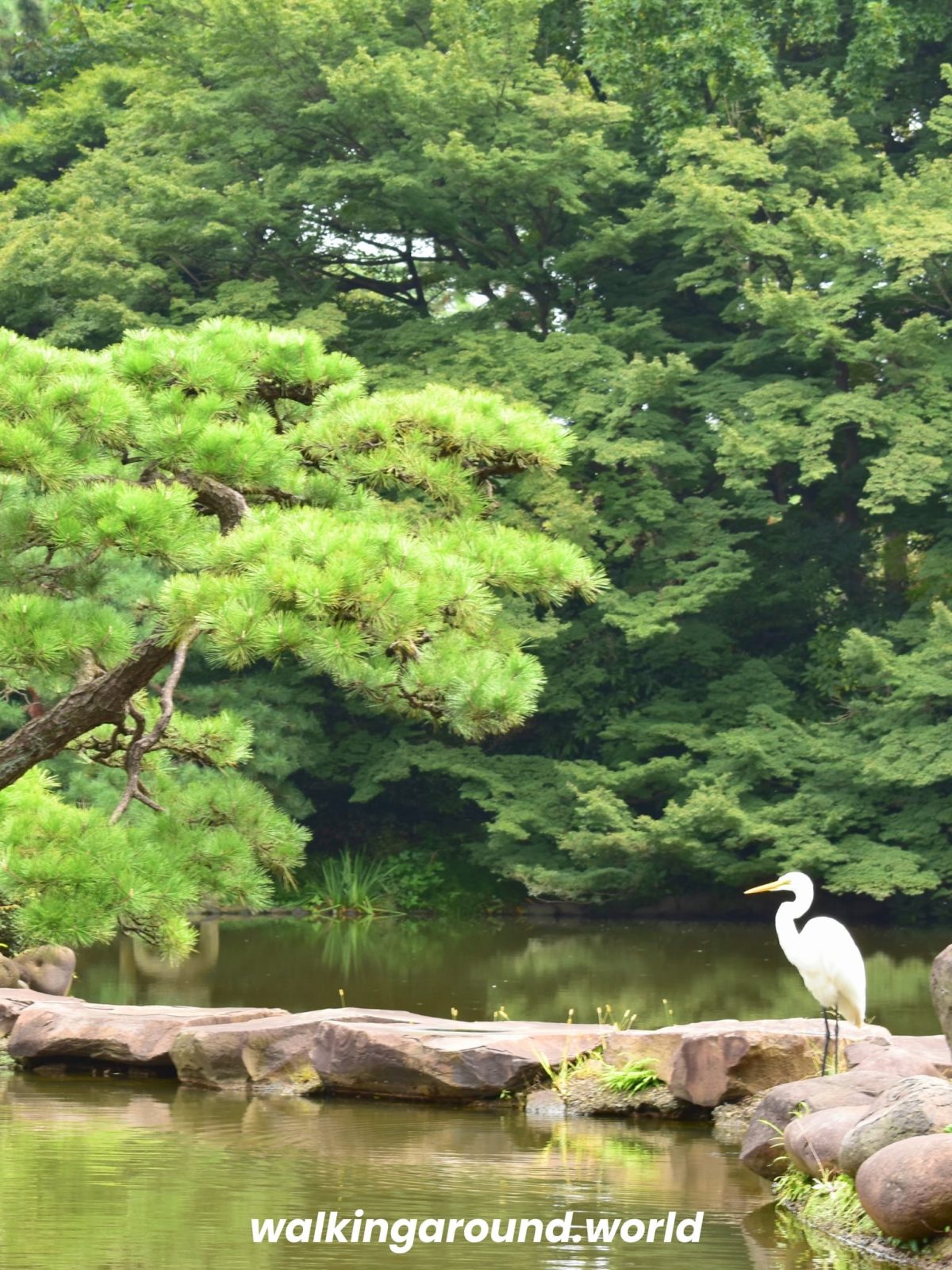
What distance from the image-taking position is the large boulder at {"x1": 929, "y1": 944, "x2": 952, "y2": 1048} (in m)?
5.07

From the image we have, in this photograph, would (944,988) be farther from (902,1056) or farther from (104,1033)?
(104,1033)

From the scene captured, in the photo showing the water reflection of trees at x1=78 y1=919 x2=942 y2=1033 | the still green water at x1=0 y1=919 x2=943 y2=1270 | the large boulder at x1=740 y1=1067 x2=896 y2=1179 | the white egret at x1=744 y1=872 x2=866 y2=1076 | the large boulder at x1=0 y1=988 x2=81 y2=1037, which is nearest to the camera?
the still green water at x1=0 y1=919 x2=943 y2=1270

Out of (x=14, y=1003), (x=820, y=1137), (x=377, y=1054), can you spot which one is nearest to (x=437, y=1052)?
(x=377, y=1054)

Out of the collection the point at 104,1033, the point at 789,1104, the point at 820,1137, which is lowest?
the point at 104,1033

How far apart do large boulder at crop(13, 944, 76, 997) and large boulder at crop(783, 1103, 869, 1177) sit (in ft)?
16.3

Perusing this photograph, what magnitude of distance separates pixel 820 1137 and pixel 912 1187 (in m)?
0.71

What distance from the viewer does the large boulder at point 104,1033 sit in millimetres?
7684

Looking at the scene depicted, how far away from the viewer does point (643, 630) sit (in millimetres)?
16531

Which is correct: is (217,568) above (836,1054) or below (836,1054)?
above

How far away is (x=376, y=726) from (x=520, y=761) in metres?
1.87

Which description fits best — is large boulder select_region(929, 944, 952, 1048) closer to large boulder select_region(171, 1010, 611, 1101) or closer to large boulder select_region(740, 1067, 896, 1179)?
large boulder select_region(740, 1067, 896, 1179)

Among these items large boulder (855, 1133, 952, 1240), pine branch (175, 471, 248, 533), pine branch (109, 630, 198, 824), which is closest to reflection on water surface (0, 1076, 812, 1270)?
large boulder (855, 1133, 952, 1240)

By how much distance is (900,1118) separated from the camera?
481 centimetres

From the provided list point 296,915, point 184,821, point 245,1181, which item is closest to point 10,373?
point 184,821
